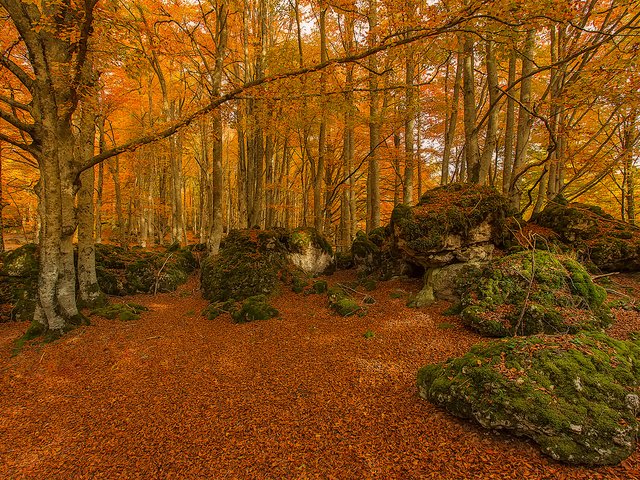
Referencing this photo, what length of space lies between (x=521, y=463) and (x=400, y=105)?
10183mm

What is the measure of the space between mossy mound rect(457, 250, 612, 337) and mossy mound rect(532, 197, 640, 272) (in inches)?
88.8

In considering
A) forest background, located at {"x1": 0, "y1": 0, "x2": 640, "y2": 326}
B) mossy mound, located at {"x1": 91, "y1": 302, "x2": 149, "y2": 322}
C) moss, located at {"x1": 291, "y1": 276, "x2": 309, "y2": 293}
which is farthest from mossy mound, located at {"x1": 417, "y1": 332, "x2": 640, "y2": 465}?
mossy mound, located at {"x1": 91, "y1": 302, "x2": 149, "y2": 322}

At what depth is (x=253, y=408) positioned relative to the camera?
3.49 m

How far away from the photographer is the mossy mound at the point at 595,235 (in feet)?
20.9

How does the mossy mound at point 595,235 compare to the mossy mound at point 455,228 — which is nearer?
the mossy mound at point 455,228

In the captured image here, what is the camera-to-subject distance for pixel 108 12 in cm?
460

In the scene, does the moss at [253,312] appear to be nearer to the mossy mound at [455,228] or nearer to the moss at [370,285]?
the moss at [370,285]

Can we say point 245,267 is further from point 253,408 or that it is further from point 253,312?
point 253,408

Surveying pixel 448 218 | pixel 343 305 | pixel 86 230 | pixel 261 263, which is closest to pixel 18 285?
pixel 86 230

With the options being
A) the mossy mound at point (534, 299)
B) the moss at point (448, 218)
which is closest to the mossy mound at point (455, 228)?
the moss at point (448, 218)

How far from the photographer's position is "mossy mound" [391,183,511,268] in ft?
20.4

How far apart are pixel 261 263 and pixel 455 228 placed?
5321mm

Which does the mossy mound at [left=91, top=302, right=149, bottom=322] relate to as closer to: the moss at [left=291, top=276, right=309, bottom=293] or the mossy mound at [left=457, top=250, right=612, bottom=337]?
the moss at [left=291, top=276, right=309, bottom=293]

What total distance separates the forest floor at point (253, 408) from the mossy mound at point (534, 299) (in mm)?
417
